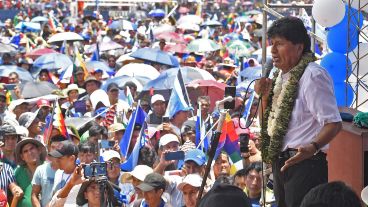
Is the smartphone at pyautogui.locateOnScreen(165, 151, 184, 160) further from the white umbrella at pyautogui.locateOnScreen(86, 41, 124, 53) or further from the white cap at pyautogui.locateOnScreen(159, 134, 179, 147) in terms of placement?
the white umbrella at pyautogui.locateOnScreen(86, 41, 124, 53)

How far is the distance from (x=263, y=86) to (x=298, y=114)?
0.28 m

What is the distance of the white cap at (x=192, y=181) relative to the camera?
8.35 m

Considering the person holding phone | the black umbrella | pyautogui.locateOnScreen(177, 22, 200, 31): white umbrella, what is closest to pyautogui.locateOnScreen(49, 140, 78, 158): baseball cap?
the person holding phone

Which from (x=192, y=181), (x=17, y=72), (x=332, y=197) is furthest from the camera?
(x=17, y=72)

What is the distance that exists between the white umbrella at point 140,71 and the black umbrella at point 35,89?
159cm

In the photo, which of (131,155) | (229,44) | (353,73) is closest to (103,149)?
(131,155)

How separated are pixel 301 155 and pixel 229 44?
18.3m

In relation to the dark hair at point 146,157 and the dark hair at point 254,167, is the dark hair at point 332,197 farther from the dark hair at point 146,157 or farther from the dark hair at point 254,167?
the dark hair at point 146,157

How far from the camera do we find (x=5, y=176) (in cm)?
985

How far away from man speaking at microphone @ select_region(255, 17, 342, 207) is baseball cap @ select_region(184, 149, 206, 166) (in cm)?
311

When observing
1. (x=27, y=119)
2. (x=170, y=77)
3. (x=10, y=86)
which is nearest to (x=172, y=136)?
(x=27, y=119)

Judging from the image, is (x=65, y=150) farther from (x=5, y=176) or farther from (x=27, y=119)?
(x=27, y=119)

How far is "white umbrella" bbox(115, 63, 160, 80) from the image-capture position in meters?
17.8

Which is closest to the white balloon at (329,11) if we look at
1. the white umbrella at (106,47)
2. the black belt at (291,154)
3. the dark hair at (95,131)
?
the black belt at (291,154)
